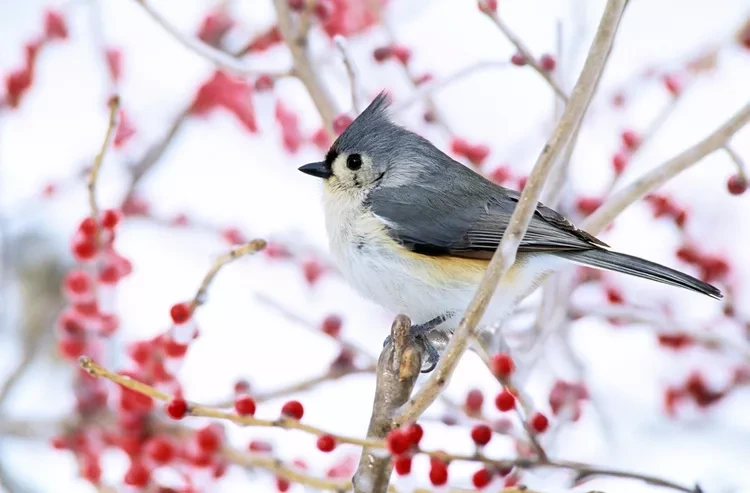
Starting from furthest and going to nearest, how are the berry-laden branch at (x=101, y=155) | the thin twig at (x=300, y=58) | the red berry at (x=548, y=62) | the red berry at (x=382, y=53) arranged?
the red berry at (x=382, y=53)
the thin twig at (x=300, y=58)
the red berry at (x=548, y=62)
the berry-laden branch at (x=101, y=155)

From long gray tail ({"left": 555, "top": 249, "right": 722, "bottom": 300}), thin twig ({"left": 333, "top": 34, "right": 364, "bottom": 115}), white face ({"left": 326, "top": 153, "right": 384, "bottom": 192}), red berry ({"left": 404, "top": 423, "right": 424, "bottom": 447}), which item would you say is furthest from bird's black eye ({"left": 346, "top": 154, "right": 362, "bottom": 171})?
red berry ({"left": 404, "top": 423, "right": 424, "bottom": 447})

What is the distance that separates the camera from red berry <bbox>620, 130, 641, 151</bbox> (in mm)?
2352

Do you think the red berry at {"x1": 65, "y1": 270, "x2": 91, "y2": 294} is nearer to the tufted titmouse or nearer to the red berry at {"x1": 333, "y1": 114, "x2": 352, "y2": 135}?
the tufted titmouse

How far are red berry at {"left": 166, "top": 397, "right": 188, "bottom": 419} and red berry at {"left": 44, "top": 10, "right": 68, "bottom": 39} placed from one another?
1798 mm

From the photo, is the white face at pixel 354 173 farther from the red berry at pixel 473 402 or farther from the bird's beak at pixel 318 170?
the red berry at pixel 473 402

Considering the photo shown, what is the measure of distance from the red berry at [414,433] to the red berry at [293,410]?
0.68 feet

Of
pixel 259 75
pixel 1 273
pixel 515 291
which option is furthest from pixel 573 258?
pixel 1 273

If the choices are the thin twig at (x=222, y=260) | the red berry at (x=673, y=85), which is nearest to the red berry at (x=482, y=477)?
the thin twig at (x=222, y=260)

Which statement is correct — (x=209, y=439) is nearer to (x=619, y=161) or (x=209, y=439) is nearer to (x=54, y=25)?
(x=619, y=161)

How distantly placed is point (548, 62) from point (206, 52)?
82 cm

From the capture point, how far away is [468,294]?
1929 mm

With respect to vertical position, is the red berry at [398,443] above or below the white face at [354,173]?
below

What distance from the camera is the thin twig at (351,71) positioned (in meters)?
2.08

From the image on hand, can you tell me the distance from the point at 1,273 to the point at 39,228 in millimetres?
264
